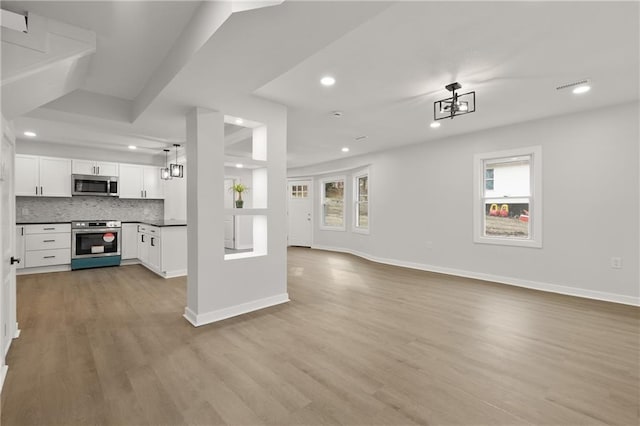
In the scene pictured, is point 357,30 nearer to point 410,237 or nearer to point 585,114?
point 585,114

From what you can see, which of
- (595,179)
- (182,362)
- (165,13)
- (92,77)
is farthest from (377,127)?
(182,362)

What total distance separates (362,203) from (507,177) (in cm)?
344

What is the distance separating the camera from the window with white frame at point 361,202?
24.4 ft

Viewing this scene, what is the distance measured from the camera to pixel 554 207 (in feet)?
13.9

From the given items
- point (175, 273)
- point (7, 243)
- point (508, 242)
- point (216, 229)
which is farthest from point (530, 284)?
point (7, 243)

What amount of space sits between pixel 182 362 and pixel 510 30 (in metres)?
3.45

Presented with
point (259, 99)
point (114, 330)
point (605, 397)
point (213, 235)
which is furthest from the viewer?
point (259, 99)

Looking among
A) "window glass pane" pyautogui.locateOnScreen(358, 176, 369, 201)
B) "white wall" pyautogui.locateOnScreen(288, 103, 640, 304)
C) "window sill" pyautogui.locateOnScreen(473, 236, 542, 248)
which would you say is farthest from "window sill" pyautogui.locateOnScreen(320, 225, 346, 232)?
"window sill" pyautogui.locateOnScreen(473, 236, 542, 248)

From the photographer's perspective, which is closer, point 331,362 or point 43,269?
point 331,362

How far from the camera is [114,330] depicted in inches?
114

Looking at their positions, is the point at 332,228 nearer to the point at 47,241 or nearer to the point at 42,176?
the point at 47,241

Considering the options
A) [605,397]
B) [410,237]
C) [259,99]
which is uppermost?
[259,99]

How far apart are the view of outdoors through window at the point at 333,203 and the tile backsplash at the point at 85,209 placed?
4.24 metres

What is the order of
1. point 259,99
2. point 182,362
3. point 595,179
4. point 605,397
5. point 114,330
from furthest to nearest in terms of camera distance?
point 595,179 → point 259,99 → point 114,330 → point 182,362 → point 605,397
